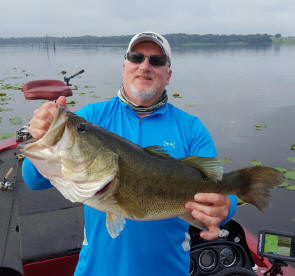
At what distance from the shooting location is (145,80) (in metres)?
2.84

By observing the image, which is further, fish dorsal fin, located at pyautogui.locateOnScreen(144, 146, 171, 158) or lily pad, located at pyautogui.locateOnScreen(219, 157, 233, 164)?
lily pad, located at pyautogui.locateOnScreen(219, 157, 233, 164)

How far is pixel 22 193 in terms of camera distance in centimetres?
485

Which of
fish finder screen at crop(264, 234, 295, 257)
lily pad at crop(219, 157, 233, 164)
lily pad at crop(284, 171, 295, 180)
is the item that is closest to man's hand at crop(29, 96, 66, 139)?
fish finder screen at crop(264, 234, 295, 257)

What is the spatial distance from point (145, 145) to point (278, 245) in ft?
6.37

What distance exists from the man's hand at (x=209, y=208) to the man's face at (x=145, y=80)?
1.12 meters

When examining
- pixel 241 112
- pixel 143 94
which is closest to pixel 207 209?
pixel 143 94

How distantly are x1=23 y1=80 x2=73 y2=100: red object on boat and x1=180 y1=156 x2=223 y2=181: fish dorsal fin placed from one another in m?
4.80

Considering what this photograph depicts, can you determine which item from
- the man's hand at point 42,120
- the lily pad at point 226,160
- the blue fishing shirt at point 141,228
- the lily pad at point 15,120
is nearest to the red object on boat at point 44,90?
the blue fishing shirt at point 141,228

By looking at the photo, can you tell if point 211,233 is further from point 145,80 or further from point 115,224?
point 145,80

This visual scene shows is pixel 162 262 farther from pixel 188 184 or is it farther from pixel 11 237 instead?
pixel 11 237

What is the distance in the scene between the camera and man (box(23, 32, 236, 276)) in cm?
231

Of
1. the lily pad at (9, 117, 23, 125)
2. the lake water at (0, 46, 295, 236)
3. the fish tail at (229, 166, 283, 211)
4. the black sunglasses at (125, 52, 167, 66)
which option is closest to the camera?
the fish tail at (229, 166, 283, 211)

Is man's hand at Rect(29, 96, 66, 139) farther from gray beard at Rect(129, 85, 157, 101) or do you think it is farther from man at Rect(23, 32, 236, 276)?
gray beard at Rect(129, 85, 157, 101)

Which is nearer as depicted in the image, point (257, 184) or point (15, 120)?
point (257, 184)
